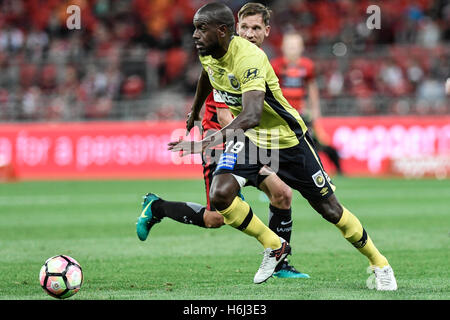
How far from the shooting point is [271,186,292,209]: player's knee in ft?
22.4

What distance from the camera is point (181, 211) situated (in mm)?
7676

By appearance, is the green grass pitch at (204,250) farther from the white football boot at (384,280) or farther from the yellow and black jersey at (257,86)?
the yellow and black jersey at (257,86)

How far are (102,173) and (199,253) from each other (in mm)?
12526

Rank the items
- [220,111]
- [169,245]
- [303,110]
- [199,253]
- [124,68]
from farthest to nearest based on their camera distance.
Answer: [124,68], [303,110], [169,245], [199,253], [220,111]

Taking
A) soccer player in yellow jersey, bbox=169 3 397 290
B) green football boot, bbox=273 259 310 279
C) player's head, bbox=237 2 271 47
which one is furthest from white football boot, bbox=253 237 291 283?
player's head, bbox=237 2 271 47

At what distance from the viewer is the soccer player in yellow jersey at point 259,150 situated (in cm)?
602

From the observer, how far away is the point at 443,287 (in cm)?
611

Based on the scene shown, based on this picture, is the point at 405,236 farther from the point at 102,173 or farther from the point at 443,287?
the point at 102,173

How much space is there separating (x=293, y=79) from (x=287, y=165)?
23.1 ft

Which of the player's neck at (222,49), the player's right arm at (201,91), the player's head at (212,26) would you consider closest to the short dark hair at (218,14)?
the player's head at (212,26)

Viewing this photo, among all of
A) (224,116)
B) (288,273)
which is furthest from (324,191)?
(224,116)

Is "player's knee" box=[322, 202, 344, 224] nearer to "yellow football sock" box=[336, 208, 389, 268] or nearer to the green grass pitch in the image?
"yellow football sock" box=[336, 208, 389, 268]

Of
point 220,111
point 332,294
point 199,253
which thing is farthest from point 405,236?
point 332,294

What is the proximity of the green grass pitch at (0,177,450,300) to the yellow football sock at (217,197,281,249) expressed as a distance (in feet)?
1.13
